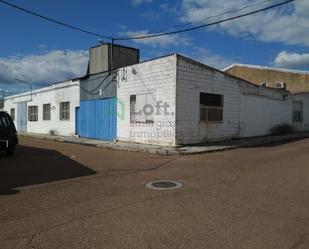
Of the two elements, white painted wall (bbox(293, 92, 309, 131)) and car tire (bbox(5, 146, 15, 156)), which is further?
white painted wall (bbox(293, 92, 309, 131))

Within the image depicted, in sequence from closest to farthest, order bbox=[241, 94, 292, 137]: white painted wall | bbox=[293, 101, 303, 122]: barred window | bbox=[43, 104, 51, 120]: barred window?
bbox=[241, 94, 292, 137]: white painted wall, bbox=[293, 101, 303, 122]: barred window, bbox=[43, 104, 51, 120]: barred window

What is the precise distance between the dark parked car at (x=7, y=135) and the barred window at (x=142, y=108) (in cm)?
668

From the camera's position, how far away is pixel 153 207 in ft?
19.8

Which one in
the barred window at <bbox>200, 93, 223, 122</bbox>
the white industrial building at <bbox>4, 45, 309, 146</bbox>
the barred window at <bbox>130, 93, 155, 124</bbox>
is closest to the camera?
the white industrial building at <bbox>4, 45, 309, 146</bbox>

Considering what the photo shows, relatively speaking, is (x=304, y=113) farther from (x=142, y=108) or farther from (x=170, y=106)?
(x=170, y=106)

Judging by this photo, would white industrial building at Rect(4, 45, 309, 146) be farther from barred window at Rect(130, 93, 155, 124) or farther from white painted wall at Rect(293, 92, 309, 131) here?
white painted wall at Rect(293, 92, 309, 131)

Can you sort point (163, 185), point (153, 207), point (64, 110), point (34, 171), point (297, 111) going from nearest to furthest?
point (153, 207) < point (163, 185) < point (34, 171) < point (64, 110) < point (297, 111)

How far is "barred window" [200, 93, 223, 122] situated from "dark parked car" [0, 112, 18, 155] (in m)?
9.14

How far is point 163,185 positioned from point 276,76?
31.5 meters

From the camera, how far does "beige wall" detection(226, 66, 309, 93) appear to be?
34719mm

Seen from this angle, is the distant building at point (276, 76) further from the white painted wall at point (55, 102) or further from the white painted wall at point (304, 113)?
the white painted wall at point (55, 102)

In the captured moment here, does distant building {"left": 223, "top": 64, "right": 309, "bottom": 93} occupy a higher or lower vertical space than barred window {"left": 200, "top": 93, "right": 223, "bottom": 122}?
higher

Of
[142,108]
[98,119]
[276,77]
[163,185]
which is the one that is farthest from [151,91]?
[276,77]

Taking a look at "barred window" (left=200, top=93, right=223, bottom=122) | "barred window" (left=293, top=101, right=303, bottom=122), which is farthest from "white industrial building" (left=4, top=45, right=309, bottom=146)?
"barred window" (left=293, top=101, right=303, bottom=122)
